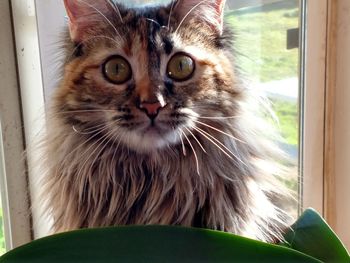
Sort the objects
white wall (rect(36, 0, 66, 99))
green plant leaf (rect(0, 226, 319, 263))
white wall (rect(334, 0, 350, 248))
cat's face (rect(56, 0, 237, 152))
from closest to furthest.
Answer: green plant leaf (rect(0, 226, 319, 263))
cat's face (rect(56, 0, 237, 152))
white wall (rect(36, 0, 66, 99))
white wall (rect(334, 0, 350, 248))

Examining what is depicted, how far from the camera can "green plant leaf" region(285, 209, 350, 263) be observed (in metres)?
0.72

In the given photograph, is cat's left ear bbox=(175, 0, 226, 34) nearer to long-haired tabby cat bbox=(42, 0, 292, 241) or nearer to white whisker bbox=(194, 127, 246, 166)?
long-haired tabby cat bbox=(42, 0, 292, 241)

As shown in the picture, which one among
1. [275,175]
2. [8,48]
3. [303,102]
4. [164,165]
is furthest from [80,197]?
[303,102]

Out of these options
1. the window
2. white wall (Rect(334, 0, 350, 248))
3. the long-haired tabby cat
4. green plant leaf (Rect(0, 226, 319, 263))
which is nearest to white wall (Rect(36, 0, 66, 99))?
the window

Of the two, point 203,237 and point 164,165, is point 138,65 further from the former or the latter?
point 203,237

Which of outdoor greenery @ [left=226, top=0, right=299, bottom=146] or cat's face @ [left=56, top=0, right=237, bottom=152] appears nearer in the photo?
cat's face @ [left=56, top=0, right=237, bottom=152]

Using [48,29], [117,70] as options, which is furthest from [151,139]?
[48,29]

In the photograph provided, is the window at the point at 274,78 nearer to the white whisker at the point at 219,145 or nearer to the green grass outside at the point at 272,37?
the green grass outside at the point at 272,37

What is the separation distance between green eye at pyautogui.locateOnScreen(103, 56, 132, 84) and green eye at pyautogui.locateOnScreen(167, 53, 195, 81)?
0.23 ft

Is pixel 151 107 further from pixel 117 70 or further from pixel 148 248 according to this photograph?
pixel 148 248

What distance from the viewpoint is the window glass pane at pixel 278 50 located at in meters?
1.35

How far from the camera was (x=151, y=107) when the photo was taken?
73 centimetres

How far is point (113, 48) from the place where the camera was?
810 mm

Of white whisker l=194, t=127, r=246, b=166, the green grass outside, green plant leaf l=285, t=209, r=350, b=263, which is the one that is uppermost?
the green grass outside
